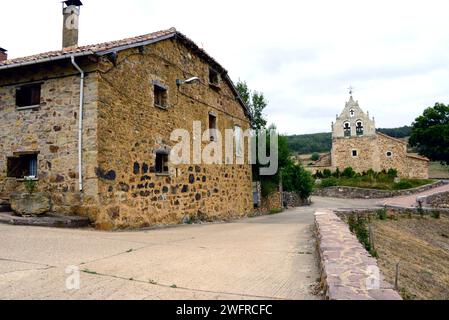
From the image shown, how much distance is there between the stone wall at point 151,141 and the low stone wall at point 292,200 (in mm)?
9906

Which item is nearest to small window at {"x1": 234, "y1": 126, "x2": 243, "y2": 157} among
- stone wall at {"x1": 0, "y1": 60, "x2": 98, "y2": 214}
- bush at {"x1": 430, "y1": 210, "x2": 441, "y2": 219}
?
stone wall at {"x1": 0, "y1": 60, "x2": 98, "y2": 214}

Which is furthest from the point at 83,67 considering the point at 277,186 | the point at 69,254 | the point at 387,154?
the point at 387,154

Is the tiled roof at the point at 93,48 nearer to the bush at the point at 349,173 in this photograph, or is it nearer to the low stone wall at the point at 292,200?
the low stone wall at the point at 292,200

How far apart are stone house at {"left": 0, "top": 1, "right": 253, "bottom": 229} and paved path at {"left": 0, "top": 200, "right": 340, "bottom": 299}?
1688 millimetres

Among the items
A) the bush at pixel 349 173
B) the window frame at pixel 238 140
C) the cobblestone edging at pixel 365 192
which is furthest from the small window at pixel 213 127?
the bush at pixel 349 173

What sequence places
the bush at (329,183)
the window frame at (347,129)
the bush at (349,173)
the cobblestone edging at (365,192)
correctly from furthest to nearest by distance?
the window frame at (347,129) → the bush at (349,173) → the bush at (329,183) → the cobblestone edging at (365,192)

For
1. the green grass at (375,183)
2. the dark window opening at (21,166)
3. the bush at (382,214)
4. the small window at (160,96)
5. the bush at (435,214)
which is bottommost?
the bush at (435,214)

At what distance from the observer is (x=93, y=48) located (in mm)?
8141

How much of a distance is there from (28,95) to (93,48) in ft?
7.95

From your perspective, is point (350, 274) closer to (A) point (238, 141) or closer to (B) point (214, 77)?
(B) point (214, 77)

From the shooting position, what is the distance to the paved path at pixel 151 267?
330 cm

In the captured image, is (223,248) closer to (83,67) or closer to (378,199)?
(83,67)

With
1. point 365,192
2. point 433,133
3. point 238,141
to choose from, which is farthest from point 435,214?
point 433,133

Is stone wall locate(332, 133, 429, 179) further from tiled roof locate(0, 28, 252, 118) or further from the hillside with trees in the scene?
the hillside with trees
